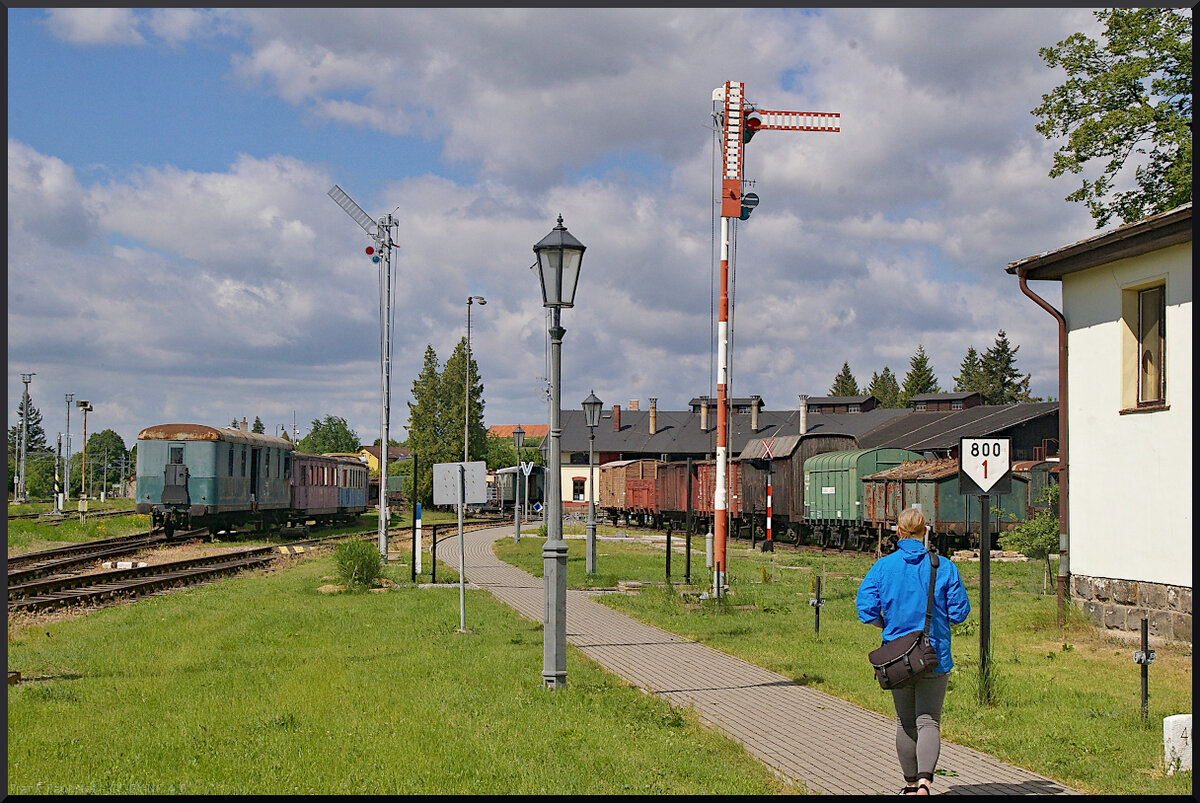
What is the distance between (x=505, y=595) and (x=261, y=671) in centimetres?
926

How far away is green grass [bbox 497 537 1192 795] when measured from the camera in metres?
8.06

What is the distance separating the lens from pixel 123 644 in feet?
44.5

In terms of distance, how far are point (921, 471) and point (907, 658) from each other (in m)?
25.6

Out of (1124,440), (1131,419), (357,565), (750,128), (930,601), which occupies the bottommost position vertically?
(357,565)

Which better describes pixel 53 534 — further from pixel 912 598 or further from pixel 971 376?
pixel 971 376

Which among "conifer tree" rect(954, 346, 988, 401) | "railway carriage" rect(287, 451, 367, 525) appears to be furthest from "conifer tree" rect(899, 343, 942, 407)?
"railway carriage" rect(287, 451, 367, 525)

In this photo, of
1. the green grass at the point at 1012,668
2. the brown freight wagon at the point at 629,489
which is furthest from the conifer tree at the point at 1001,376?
the green grass at the point at 1012,668

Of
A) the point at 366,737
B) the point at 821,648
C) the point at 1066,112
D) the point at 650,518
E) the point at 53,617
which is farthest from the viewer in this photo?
the point at 650,518

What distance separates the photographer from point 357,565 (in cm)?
2020

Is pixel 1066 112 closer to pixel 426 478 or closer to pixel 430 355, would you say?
pixel 426 478

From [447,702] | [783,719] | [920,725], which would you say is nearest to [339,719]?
[447,702]

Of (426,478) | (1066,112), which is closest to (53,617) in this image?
(1066,112)

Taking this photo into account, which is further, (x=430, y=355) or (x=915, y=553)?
(x=430, y=355)

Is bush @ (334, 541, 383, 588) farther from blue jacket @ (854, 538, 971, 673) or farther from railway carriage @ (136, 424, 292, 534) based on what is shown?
Result: blue jacket @ (854, 538, 971, 673)
